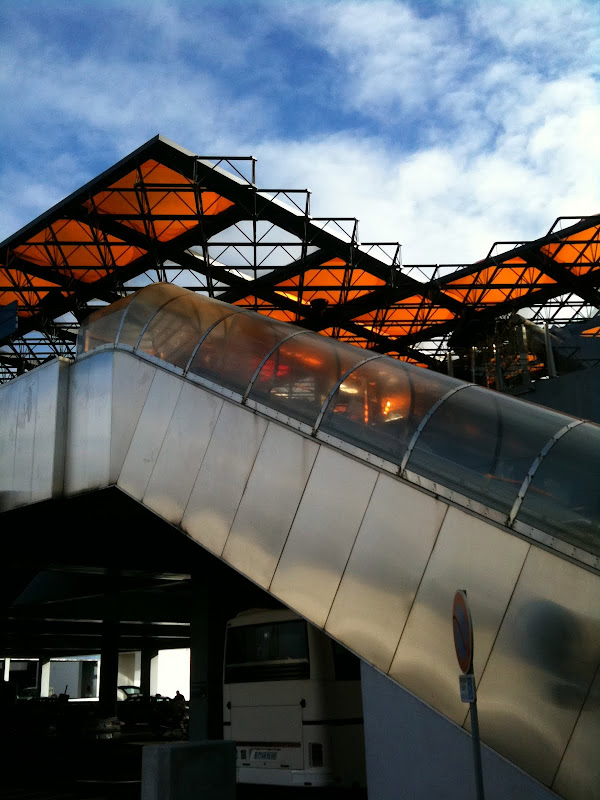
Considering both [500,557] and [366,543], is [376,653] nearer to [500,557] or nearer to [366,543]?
[366,543]

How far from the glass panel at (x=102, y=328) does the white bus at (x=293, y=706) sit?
5.50m

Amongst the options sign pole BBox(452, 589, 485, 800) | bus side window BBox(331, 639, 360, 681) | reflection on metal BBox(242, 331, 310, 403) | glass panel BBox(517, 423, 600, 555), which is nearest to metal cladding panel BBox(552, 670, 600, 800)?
sign pole BBox(452, 589, 485, 800)

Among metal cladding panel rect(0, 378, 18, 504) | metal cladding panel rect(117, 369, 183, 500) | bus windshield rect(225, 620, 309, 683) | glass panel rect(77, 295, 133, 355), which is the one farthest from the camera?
metal cladding panel rect(0, 378, 18, 504)

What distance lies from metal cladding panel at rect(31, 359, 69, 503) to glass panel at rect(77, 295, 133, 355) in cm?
59

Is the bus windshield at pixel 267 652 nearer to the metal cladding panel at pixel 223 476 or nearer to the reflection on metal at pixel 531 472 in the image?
the metal cladding panel at pixel 223 476

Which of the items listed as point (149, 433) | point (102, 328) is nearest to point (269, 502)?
point (149, 433)

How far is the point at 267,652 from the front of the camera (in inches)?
479

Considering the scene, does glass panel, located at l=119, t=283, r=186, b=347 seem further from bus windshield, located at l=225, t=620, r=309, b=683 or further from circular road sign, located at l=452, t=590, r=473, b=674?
circular road sign, located at l=452, t=590, r=473, b=674

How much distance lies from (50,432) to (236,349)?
4369 millimetres

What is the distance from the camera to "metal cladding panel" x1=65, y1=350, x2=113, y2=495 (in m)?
Result: 12.7

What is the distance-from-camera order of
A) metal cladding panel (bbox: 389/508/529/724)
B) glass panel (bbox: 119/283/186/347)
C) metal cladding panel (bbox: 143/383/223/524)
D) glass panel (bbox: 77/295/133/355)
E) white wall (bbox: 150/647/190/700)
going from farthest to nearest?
white wall (bbox: 150/647/190/700) → glass panel (bbox: 77/295/133/355) → glass panel (bbox: 119/283/186/347) → metal cladding panel (bbox: 143/383/223/524) → metal cladding panel (bbox: 389/508/529/724)

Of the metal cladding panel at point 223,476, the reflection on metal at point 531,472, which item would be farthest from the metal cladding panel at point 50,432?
the reflection on metal at point 531,472

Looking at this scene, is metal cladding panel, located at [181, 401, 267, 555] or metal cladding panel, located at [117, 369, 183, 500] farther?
metal cladding panel, located at [117, 369, 183, 500]

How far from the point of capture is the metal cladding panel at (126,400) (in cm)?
1241
